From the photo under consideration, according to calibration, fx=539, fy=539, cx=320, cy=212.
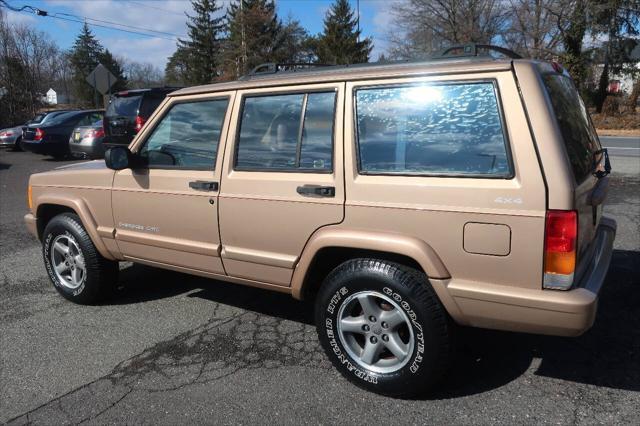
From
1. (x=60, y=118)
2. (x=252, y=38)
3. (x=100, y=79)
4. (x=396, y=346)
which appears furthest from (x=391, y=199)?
(x=252, y=38)

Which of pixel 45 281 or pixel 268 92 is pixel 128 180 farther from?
pixel 45 281

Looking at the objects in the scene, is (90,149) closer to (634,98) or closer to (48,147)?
(48,147)

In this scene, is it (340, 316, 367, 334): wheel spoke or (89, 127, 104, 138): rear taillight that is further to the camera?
(89, 127, 104, 138): rear taillight

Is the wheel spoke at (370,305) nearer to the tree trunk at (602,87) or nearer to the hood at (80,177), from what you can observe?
the hood at (80,177)

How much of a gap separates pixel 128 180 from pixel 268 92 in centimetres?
139

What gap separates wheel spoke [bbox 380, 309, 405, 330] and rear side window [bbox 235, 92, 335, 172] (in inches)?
35.3

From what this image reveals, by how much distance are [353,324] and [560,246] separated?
1.22 meters

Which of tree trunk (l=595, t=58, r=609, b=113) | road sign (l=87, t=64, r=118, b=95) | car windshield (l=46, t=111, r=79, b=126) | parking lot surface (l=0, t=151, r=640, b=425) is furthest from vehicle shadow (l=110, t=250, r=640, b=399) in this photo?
tree trunk (l=595, t=58, r=609, b=113)

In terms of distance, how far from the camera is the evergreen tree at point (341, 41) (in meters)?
51.7

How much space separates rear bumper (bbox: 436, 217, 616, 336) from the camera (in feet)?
A: 8.42

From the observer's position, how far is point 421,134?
2943 mm

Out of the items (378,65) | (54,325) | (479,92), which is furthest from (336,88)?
(54,325)

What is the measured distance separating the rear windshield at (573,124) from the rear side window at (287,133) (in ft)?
4.07

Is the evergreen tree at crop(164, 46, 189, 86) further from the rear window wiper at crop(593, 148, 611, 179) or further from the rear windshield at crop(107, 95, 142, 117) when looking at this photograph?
the rear window wiper at crop(593, 148, 611, 179)
